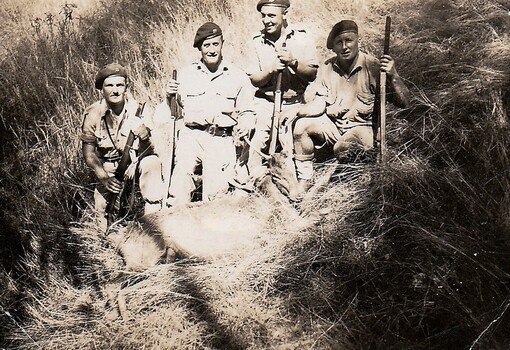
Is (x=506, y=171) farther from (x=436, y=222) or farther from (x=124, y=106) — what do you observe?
(x=124, y=106)

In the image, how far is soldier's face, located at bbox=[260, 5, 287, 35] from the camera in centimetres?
820

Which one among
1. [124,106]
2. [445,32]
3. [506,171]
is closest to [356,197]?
[506,171]

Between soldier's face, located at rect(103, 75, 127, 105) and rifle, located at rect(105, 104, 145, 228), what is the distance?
22cm

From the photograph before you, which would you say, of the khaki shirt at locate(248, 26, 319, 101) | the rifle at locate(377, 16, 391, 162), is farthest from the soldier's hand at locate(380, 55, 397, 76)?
the khaki shirt at locate(248, 26, 319, 101)

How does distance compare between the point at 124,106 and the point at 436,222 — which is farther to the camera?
the point at 124,106

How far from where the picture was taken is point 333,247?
23.2ft

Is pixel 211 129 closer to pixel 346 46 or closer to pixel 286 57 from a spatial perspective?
pixel 286 57

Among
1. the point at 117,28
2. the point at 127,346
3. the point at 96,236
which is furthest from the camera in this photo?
the point at 117,28

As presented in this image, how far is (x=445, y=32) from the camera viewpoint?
974cm

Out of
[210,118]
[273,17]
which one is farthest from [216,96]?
[273,17]

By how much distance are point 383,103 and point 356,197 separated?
83 centimetres

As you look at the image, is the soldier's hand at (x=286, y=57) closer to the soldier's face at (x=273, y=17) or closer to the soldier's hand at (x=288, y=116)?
the soldier's face at (x=273, y=17)

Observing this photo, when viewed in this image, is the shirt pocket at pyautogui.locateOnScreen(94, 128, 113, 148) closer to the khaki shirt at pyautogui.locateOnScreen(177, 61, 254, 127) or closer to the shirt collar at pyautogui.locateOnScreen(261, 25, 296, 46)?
the khaki shirt at pyautogui.locateOnScreen(177, 61, 254, 127)

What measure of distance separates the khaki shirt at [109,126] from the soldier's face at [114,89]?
0.12 m
